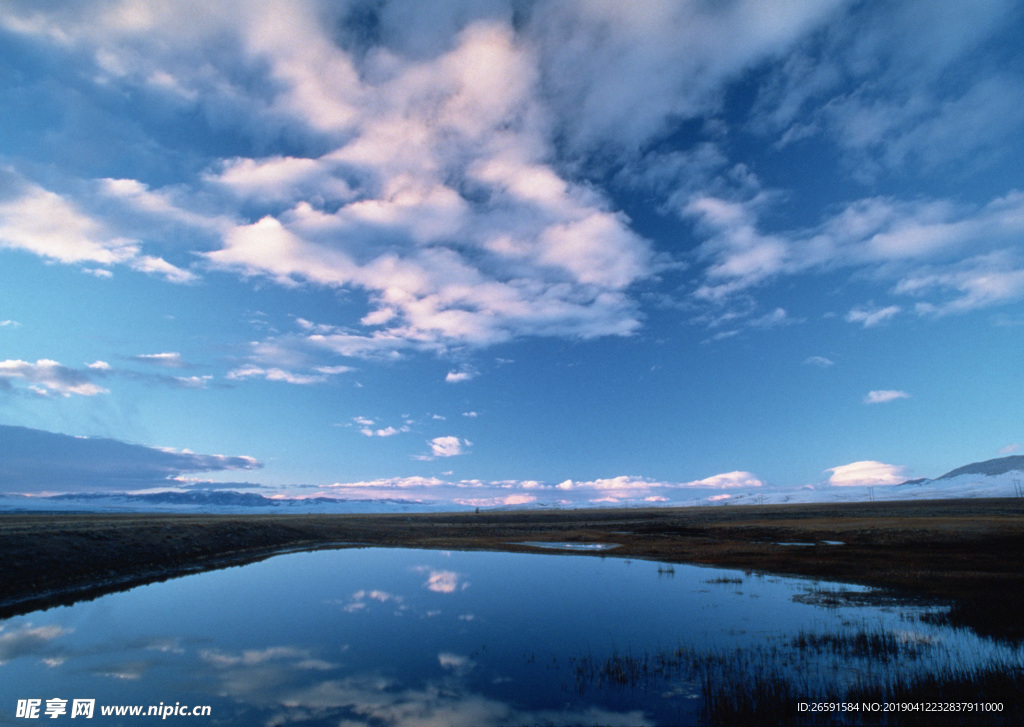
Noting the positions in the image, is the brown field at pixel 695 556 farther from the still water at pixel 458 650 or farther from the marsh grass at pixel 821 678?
the marsh grass at pixel 821 678

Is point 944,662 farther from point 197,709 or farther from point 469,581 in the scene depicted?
point 469,581

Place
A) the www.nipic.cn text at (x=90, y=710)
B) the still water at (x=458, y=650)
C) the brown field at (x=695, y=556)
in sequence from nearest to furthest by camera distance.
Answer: the www.nipic.cn text at (x=90, y=710) → the still water at (x=458, y=650) → the brown field at (x=695, y=556)

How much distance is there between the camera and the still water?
44.9 ft

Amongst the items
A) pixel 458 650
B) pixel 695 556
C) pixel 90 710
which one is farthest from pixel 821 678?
pixel 695 556

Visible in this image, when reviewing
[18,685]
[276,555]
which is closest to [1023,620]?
[18,685]

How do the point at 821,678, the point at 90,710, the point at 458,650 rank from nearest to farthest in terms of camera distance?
the point at 90,710, the point at 821,678, the point at 458,650

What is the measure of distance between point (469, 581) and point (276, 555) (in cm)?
2764

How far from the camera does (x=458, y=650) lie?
1856 centimetres

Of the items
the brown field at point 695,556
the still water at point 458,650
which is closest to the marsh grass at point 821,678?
the still water at point 458,650

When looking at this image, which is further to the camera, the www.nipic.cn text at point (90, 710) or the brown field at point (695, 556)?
the brown field at point (695, 556)

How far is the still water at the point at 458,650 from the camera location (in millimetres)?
13680

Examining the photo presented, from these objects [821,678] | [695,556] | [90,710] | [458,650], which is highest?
[90,710]

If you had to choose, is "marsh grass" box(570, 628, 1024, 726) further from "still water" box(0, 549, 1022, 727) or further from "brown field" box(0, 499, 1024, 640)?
"brown field" box(0, 499, 1024, 640)

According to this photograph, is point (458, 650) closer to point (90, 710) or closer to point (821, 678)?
point (90, 710)
